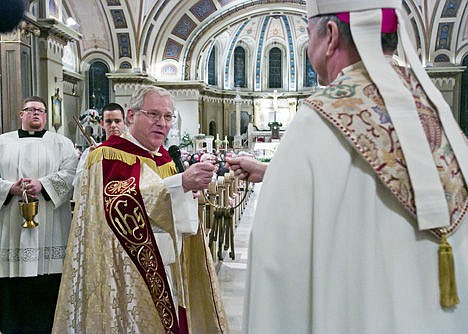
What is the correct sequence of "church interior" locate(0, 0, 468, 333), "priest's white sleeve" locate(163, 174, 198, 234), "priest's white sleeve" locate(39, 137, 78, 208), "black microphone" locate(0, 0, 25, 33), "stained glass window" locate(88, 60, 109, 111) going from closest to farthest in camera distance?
1. "black microphone" locate(0, 0, 25, 33)
2. "priest's white sleeve" locate(163, 174, 198, 234)
3. "priest's white sleeve" locate(39, 137, 78, 208)
4. "church interior" locate(0, 0, 468, 333)
5. "stained glass window" locate(88, 60, 109, 111)

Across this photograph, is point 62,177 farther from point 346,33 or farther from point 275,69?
point 275,69

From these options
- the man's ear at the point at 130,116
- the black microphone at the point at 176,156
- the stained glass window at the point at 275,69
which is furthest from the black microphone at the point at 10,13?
the stained glass window at the point at 275,69

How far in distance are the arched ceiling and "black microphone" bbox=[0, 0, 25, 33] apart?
1740 centimetres

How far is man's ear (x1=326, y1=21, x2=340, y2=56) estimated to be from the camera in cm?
137

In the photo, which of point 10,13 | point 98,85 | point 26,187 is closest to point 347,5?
point 10,13

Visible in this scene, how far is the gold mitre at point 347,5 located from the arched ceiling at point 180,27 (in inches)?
678

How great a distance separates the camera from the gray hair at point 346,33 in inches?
53.7

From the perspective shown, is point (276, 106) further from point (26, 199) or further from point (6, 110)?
point (26, 199)

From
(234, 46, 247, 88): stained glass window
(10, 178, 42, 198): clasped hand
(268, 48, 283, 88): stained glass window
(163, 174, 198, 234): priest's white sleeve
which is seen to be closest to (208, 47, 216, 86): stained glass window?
(234, 46, 247, 88): stained glass window

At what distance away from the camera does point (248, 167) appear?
209 centimetres

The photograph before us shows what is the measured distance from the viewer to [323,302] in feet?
4.09

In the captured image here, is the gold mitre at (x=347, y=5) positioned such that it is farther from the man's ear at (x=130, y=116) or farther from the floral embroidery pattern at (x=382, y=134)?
the man's ear at (x=130, y=116)

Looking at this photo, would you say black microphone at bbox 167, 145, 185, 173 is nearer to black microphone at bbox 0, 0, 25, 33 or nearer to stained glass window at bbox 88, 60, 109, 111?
black microphone at bbox 0, 0, 25, 33

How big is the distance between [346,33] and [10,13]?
2.95 ft
